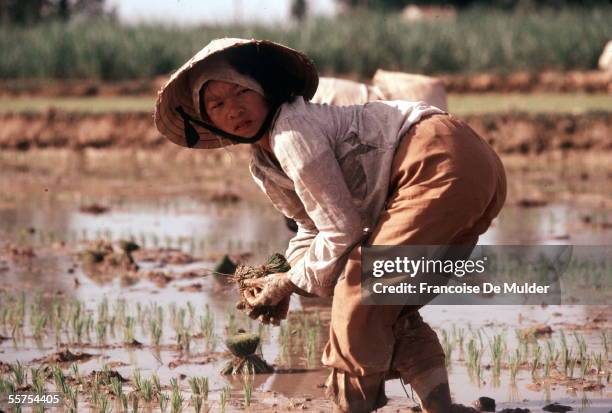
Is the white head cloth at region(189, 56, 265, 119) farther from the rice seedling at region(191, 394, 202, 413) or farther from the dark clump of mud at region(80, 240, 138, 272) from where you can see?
the dark clump of mud at region(80, 240, 138, 272)

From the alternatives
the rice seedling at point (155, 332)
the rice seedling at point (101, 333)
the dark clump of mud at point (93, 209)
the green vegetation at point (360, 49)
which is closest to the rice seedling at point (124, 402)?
→ the rice seedling at point (155, 332)

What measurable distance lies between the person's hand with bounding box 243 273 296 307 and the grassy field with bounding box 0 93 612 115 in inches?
378

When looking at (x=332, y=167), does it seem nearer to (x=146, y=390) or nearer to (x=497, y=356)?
(x=146, y=390)

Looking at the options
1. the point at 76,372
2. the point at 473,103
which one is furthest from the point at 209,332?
the point at 473,103

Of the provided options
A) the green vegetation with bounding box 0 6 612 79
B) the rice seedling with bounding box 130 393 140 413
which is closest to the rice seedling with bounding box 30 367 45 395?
the rice seedling with bounding box 130 393 140 413

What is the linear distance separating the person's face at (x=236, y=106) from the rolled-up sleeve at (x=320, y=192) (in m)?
0.12

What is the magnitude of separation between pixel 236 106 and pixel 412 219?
685 mm

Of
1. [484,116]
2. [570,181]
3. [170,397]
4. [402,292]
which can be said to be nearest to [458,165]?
[402,292]

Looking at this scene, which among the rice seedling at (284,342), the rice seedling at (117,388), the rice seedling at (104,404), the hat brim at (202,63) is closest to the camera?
the hat brim at (202,63)

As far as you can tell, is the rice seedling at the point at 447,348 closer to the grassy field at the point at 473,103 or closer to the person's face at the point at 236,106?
the person's face at the point at 236,106

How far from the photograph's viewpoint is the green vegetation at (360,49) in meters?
19.1

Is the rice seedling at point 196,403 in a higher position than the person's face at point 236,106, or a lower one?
lower

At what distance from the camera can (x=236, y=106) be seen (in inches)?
163

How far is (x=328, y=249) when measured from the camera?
13.5 feet
